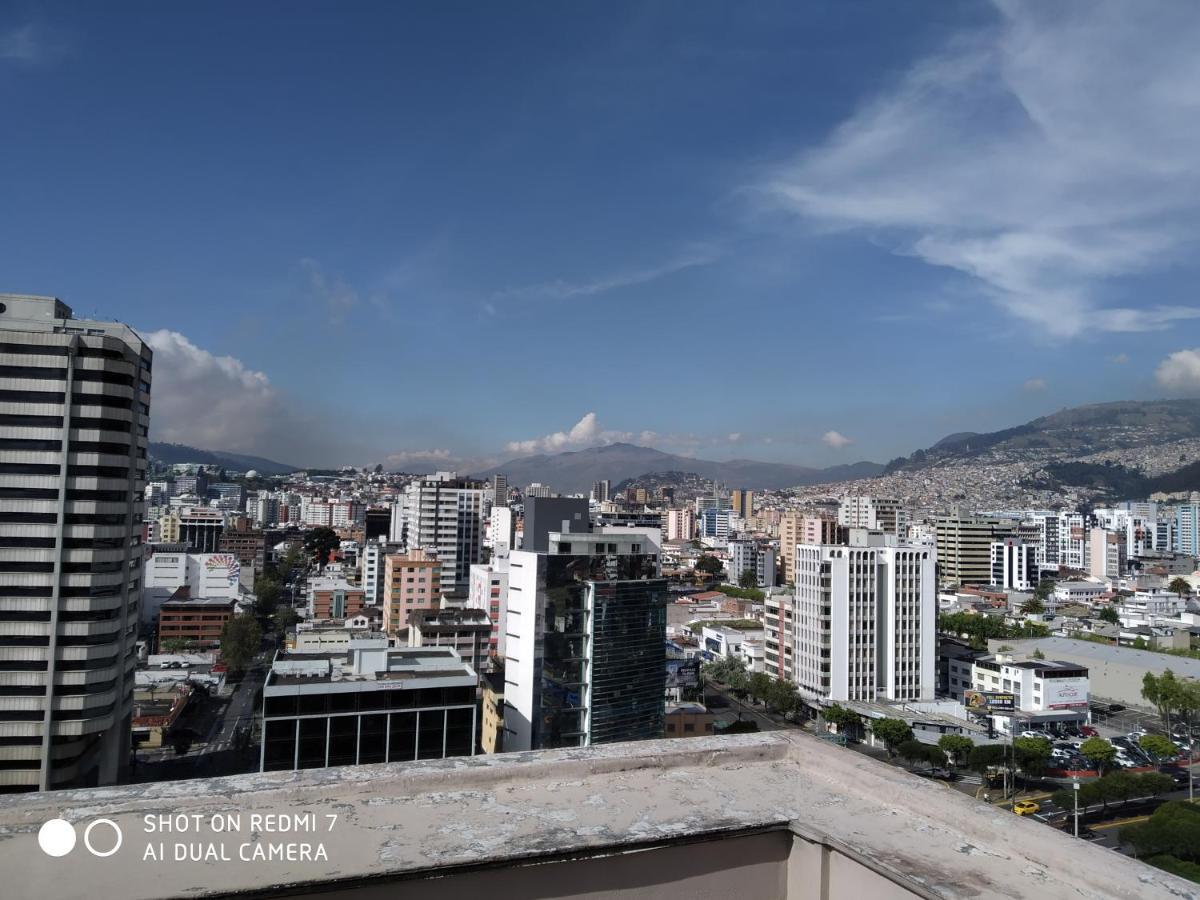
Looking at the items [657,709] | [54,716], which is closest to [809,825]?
[657,709]

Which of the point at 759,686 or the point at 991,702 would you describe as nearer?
the point at 991,702

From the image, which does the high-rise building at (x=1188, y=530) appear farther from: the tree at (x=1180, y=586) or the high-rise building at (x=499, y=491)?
the high-rise building at (x=499, y=491)

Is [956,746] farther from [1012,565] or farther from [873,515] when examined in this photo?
[873,515]

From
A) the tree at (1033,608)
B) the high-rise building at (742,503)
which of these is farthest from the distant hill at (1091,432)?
the tree at (1033,608)

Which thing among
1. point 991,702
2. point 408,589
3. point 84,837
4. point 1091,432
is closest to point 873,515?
point 991,702

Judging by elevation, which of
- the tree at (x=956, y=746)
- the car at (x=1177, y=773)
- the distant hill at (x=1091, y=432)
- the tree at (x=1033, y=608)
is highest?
the distant hill at (x=1091, y=432)
